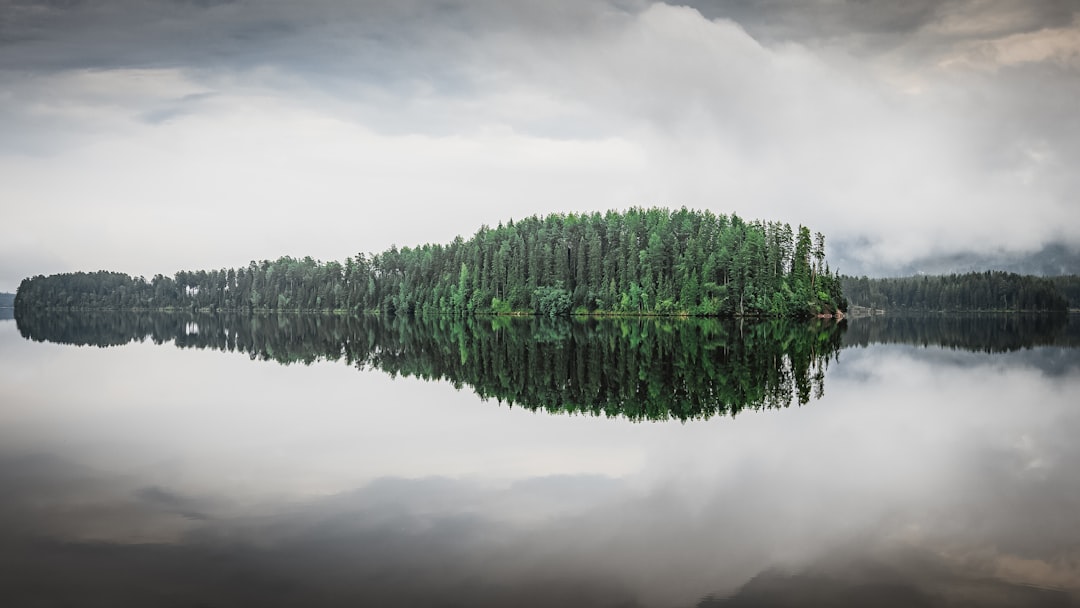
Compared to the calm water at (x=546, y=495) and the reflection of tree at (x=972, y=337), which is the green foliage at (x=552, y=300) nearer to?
the reflection of tree at (x=972, y=337)

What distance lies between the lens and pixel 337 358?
46562mm

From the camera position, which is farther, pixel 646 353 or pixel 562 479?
pixel 646 353

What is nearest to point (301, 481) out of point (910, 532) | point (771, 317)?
point (910, 532)

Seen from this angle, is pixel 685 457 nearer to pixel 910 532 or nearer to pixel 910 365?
pixel 910 532

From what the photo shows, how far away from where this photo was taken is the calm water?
32.2ft

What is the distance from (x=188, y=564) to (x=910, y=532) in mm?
12083

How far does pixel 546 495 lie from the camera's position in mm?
13797

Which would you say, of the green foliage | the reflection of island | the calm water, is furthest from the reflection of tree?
the green foliage

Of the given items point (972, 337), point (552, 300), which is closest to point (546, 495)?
point (972, 337)

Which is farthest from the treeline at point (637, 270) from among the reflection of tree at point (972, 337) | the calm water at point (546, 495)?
the calm water at point (546, 495)

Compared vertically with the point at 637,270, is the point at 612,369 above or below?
below

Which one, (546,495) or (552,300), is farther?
(552,300)

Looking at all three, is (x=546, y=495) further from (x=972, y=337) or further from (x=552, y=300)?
(x=552, y=300)

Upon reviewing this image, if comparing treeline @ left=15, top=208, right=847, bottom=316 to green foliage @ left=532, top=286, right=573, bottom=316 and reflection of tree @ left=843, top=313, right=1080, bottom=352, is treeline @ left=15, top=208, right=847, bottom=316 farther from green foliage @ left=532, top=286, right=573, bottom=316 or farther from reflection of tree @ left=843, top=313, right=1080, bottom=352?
reflection of tree @ left=843, top=313, right=1080, bottom=352
